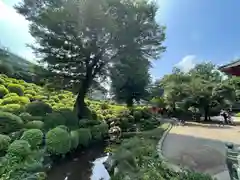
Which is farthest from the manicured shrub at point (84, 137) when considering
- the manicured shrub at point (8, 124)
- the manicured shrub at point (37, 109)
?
the manicured shrub at point (8, 124)

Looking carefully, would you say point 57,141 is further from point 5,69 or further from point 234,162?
point 5,69

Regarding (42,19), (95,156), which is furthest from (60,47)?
(95,156)

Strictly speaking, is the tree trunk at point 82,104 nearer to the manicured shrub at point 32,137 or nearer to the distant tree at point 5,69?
the manicured shrub at point 32,137

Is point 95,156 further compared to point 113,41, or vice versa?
point 113,41

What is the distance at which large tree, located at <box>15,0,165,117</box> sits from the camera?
14422mm

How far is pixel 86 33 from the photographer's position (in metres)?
15.1

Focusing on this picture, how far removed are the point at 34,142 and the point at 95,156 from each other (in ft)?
12.4

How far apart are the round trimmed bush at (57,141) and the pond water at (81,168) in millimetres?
581

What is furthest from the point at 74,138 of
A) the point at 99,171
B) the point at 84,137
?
the point at 99,171

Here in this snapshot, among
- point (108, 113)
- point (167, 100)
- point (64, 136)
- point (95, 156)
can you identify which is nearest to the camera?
→ point (64, 136)

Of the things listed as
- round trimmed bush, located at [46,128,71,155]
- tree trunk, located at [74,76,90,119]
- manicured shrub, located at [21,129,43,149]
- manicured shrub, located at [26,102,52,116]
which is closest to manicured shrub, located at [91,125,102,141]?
manicured shrub, located at [26,102,52,116]

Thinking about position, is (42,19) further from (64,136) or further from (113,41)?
(64,136)

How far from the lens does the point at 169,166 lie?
19.2 feet

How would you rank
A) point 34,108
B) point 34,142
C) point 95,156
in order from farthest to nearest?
point 34,108 < point 95,156 < point 34,142
